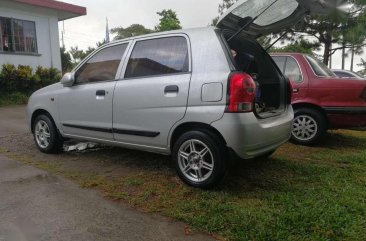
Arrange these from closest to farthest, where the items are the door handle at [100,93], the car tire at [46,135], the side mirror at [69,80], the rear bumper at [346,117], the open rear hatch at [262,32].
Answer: the open rear hatch at [262,32], the door handle at [100,93], the side mirror at [69,80], the car tire at [46,135], the rear bumper at [346,117]

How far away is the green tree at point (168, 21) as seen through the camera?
2553 centimetres

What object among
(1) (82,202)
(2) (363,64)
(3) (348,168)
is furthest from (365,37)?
(1) (82,202)

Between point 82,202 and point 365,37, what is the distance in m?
16.3

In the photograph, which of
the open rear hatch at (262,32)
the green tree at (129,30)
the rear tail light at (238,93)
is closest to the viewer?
the rear tail light at (238,93)

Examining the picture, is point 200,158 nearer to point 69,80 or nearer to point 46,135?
point 69,80

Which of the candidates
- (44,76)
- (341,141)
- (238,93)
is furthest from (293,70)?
(44,76)

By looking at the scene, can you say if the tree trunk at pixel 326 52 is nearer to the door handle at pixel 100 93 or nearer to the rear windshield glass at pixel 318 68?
the rear windshield glass at pixel 318 68

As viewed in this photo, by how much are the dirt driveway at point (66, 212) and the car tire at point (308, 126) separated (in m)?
2.96

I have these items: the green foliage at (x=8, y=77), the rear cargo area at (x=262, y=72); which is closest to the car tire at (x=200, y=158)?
the rear cargo area at (x=262, y=72)

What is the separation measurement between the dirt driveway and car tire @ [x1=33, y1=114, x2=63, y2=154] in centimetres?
43

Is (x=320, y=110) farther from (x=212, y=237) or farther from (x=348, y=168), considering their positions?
(x=212, y=237)

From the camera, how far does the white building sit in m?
12.9

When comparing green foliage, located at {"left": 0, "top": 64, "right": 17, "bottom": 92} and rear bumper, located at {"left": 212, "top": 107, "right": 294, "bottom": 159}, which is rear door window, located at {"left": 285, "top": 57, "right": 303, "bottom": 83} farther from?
green foliage, located at {"left": 0, "top": 64, "right": 17, "bottom": 92}

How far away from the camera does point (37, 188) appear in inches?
154
